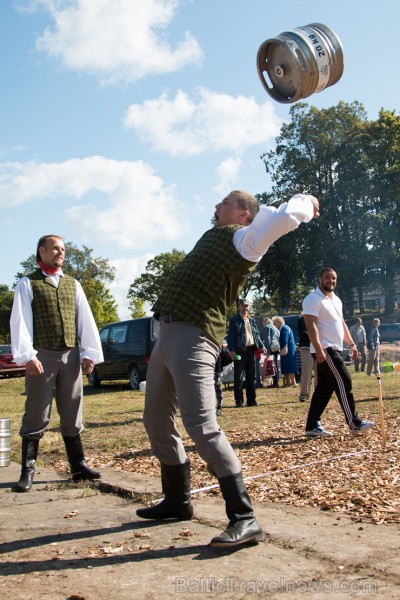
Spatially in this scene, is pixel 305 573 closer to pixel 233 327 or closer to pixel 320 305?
pixel 320 305

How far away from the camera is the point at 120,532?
385 centimetres

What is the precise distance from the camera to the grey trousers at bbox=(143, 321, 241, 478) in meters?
3.63

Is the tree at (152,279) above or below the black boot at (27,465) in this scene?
above

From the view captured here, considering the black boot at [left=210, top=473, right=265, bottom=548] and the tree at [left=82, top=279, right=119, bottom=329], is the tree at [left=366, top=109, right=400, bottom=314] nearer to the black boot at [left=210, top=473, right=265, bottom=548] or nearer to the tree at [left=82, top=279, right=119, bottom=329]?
the tree at [left=82, top=279, right=119, bottom=329]

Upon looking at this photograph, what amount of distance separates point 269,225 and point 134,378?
14415 millimetres

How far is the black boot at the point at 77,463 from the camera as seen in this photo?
17.8ft

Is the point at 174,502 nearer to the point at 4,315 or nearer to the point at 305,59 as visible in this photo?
the point at 305,59

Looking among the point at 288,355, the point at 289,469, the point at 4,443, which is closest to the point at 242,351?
the point at 288,355

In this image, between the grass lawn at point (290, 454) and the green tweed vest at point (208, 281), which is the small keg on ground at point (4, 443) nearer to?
the grass lawn at point (290, 454)

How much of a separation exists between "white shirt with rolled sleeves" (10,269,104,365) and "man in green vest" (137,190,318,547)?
1445 millimetres

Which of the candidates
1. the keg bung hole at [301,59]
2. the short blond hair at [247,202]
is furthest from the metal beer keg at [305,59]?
the short blond hair at [247,202]

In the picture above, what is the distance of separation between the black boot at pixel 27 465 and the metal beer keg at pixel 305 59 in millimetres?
3500

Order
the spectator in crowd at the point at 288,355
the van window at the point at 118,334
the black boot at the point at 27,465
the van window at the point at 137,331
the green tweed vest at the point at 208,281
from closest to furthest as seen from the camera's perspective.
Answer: the green tweed vest at the point at 208,281 < the black boot at the point at 27,465 < the spectator in crowd at the point at 288,355 < the van window at the point at 137,331 < the van window at the point at 118,334

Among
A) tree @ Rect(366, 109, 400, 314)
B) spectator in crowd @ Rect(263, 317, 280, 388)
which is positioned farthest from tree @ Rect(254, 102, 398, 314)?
spectator in crowd @ Rect(263, 317, 280, 388)
